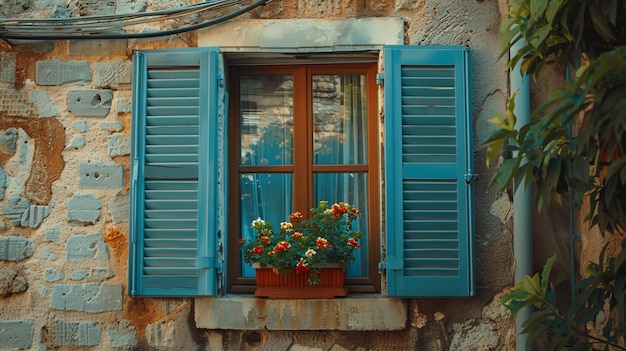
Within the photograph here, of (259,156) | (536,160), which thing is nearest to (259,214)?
(259,156)

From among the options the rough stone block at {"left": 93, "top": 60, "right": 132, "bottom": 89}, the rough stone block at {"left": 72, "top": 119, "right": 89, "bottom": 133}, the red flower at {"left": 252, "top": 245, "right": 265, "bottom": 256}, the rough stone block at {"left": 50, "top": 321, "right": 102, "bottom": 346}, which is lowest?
the rough stone block at {"left": 50, "top": 321, "right": 102, "bottom": 346}

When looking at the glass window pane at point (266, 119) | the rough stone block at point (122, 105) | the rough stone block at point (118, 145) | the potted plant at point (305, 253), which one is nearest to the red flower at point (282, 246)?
the potted plant at point (305, 253)

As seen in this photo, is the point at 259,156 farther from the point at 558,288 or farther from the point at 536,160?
the point at 536,160

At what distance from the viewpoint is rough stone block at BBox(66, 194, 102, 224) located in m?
4.57

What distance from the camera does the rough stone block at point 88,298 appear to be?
4512 mm

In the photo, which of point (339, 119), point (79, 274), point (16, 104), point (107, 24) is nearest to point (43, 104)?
point (16, 104)

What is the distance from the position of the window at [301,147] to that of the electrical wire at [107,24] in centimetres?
38

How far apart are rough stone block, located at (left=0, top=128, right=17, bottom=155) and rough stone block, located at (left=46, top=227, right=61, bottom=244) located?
477 millimetres

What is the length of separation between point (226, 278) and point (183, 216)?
45 centimetres

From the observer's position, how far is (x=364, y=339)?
4.47 m

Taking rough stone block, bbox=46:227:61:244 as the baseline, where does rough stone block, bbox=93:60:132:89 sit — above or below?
above

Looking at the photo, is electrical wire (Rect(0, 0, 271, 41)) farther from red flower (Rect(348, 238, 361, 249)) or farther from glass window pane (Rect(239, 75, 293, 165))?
red flower (Rect(348, 238, 361, 249))

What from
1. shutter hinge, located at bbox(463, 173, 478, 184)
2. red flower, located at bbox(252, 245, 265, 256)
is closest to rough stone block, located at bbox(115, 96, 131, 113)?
red flower, located at bbox(252, 245, 265, 256)

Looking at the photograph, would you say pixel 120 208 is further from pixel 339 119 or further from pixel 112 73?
pixel 339 119
